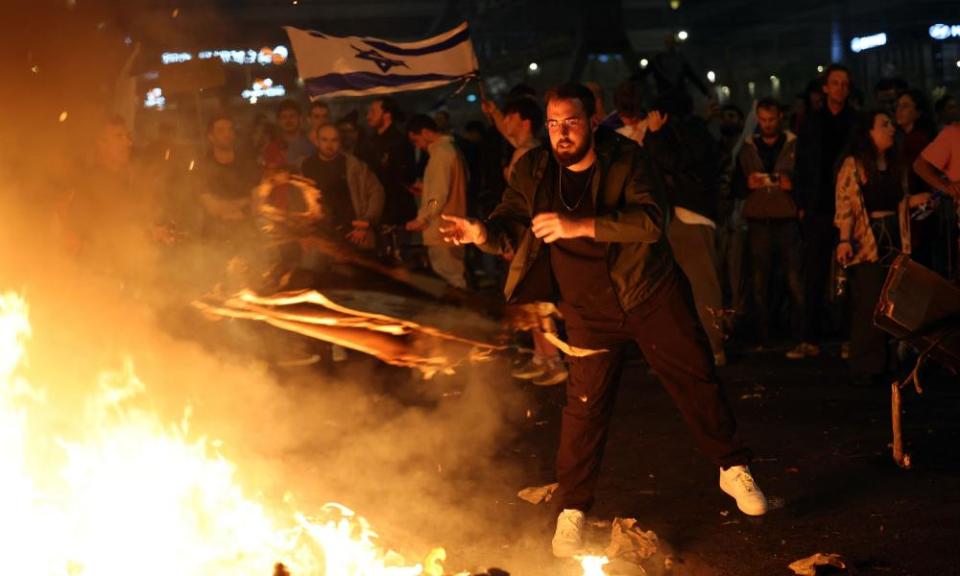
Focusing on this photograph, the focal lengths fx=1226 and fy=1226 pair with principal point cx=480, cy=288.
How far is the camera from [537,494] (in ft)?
20.2

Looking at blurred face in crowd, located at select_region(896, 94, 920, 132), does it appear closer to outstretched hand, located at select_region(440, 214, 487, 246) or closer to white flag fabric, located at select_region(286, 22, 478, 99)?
white flag fabric, located at select_region(286, 22, 478, 99)

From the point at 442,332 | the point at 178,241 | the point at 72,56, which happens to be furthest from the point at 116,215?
the point at 442,332

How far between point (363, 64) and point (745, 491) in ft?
22.2

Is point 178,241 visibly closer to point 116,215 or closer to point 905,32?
point 116,215

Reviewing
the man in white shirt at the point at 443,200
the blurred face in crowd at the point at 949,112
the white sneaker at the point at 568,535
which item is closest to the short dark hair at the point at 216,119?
the man in white shirt at the point at 443,200

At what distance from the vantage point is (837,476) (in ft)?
20.7

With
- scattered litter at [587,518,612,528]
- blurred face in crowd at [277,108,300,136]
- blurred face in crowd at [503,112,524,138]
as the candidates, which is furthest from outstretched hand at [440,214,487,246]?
blurred face in crowd at [277,108,300,136]

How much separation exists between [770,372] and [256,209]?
4.02 meters

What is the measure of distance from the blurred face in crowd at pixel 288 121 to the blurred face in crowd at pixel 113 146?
3679 mm

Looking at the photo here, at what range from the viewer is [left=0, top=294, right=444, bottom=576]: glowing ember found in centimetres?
461

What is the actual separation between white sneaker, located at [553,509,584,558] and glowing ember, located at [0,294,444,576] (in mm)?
723

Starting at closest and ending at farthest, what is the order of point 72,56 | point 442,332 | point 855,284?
1. point 442,332
2. point 72,56
3. point 855,284

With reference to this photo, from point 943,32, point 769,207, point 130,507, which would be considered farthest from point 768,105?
point 943,32

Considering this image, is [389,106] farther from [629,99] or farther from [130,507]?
[130,507]
